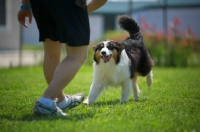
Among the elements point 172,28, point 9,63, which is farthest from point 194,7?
point 9,63

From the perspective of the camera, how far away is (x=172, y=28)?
1308cm

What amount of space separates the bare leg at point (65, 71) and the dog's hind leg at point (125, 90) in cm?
164

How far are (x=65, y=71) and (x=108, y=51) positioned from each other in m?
1.65

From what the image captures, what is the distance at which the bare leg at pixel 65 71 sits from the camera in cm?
369

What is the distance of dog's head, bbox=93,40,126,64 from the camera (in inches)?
207

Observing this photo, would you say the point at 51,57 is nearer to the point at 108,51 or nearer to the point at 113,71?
the point at 108,51

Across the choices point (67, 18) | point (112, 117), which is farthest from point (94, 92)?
point (67, 18)

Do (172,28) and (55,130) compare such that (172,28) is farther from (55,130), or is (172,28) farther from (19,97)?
(55,130)

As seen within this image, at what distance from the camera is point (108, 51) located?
526 centimetres

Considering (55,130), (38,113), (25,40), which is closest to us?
(55,130)

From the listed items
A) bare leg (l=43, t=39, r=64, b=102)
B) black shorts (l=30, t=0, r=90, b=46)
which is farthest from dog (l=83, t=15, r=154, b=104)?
black shorts (l=30, t=0, r=90, b=46)

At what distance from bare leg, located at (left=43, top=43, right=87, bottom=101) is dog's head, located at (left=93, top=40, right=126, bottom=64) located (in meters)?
1.42

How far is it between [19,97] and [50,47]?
1532 mm

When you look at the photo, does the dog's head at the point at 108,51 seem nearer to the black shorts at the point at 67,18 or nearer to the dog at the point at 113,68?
the dog at the point at 113,68
